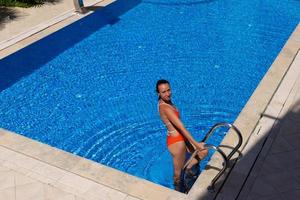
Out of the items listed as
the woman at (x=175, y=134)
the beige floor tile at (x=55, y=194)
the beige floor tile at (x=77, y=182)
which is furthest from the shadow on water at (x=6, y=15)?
the woman at (x=175, y=134)

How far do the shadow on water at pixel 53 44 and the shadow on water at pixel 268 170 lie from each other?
20.9 feet

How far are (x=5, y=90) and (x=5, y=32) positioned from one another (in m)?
3.15

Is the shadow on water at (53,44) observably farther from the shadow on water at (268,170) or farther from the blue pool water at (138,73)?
the shadow on water at (268,170)

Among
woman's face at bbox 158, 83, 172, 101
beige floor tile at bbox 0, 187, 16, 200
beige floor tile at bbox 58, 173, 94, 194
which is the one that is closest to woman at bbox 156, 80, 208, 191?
woman's face at bbox 158, 83, 172, 101

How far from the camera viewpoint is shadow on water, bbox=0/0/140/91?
10.4 m

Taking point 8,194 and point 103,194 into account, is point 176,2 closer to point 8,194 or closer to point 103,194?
point 103,194

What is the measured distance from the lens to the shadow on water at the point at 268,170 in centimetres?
596

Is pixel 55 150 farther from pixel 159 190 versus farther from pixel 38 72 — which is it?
pixel 38 72

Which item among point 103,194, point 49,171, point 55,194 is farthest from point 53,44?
point 103,194

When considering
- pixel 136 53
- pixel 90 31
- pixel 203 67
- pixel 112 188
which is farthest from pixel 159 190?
pixel 90 31

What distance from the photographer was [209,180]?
245 inches

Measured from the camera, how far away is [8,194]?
6.21m

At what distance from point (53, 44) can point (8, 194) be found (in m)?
6.37

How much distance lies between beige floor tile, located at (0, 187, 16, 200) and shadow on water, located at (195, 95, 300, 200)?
9.80ft
